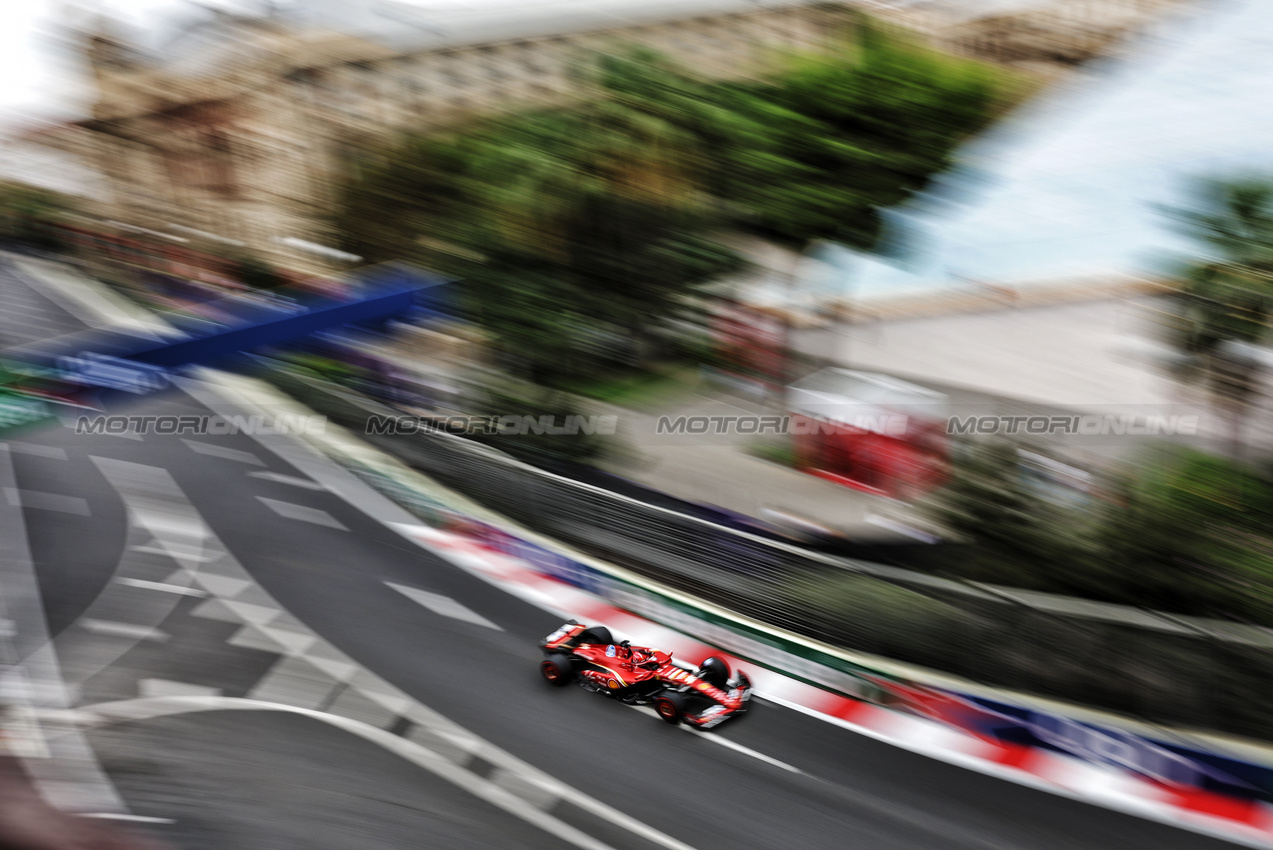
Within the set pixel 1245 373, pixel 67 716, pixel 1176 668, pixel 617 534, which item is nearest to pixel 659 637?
pixel 617 534

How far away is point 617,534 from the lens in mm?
13672

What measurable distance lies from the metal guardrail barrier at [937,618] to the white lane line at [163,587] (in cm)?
442

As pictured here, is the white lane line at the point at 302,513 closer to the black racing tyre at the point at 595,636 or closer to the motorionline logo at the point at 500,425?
the motorionline logo at the point at 500,425

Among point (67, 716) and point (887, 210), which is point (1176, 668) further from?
point (67, 716)

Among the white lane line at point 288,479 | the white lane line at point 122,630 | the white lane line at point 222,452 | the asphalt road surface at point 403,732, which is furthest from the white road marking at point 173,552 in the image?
the white lane line at point 222,452

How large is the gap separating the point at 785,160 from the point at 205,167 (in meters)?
28.7

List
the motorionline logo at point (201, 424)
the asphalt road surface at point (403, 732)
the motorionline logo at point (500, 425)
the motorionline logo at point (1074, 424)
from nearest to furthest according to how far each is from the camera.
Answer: the asphalt road surface at point (403, 732) → the motorionline logo at point (500, 425) → the motorionline logo at point (1074, 424) → the motorionline logo at point (201, 424)

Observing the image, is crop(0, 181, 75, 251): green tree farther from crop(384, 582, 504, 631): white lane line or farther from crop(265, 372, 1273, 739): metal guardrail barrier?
crop(384, 582, 504, 631): white lane line

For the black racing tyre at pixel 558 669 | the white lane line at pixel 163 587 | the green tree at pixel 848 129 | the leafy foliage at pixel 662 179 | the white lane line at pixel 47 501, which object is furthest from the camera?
the white lane line at pixel 47 501

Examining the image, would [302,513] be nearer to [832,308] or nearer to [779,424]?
[779,424]

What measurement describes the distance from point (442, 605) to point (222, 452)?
7.81 metres

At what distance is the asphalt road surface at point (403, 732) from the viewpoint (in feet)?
30.9

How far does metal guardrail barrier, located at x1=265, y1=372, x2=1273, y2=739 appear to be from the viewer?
9.31 metres

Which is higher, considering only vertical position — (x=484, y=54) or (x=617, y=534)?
Result: (x=484, y=54)
